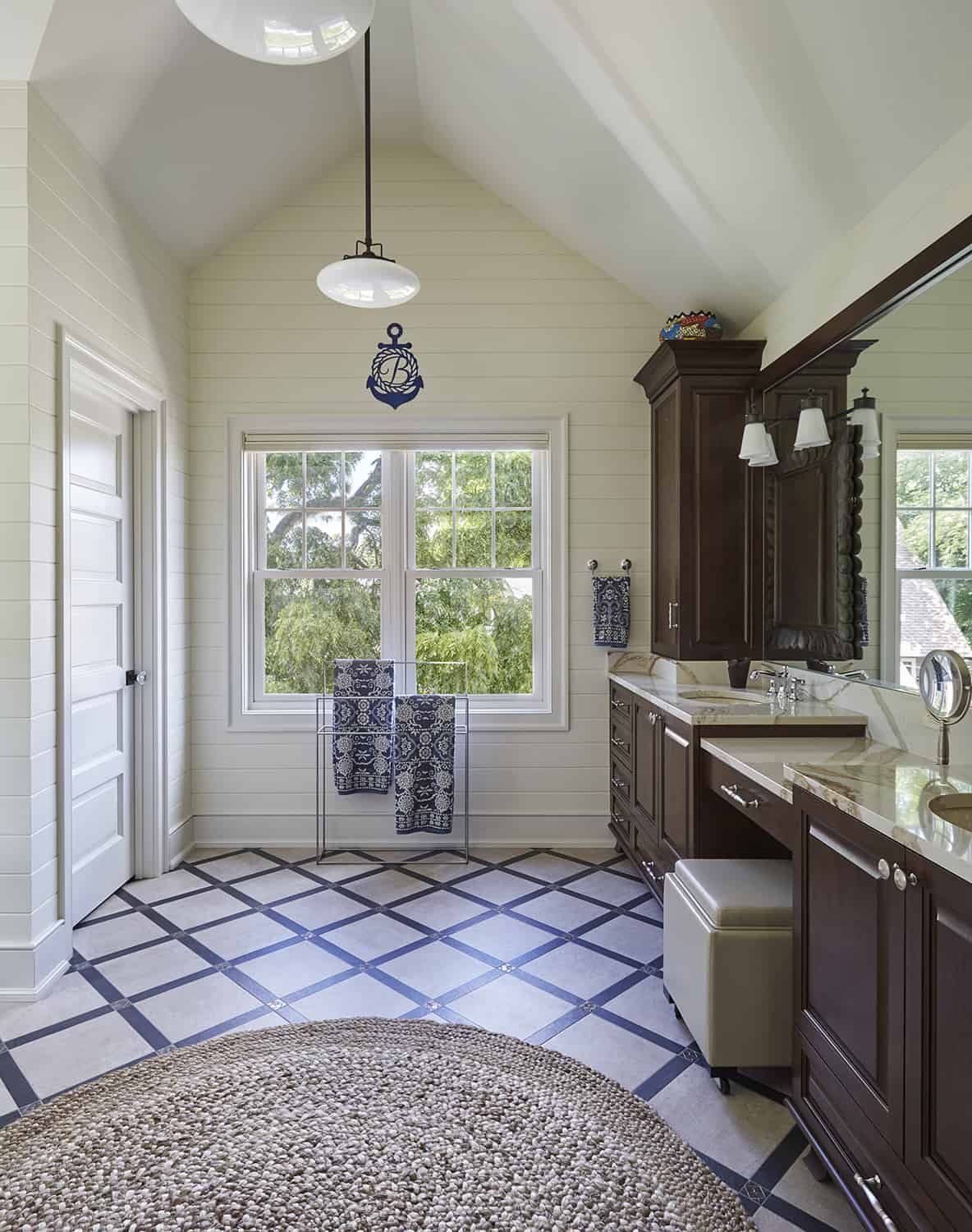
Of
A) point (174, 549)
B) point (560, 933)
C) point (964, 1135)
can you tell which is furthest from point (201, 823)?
point (964, 1135)

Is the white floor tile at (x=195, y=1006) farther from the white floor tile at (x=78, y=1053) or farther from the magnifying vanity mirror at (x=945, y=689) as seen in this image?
the magnifying vanity mirror at (x=945, y=689)

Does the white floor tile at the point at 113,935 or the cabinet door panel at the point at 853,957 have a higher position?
the cabinet door panel at the point at 853,957

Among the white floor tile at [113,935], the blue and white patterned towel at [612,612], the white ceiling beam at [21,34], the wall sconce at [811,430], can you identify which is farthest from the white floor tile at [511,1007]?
the white ceiling beam at [21,34]

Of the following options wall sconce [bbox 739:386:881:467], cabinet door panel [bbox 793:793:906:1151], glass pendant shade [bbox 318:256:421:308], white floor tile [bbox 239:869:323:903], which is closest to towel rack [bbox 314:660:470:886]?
white floor tile [bbox 239:869:323:903]

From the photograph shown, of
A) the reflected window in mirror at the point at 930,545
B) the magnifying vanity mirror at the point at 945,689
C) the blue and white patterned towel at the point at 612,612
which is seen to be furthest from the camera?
the blue and white patterned towel at the point at 612,612

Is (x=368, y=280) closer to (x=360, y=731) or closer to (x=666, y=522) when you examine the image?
(x=666, y=522)

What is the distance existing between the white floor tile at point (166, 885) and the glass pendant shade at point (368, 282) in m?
2.60

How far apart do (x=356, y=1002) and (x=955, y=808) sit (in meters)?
1.86

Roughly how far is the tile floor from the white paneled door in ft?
0.81

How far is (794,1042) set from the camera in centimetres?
183

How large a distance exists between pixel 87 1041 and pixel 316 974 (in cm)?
71

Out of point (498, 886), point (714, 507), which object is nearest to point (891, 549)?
point (714, 507)

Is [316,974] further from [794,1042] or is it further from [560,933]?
[794,1042]

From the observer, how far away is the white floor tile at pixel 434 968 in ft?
8.55
